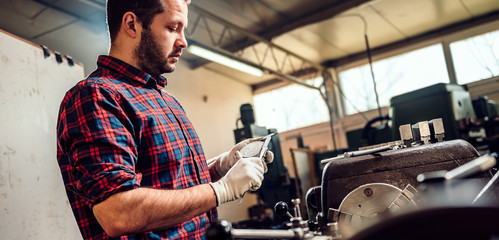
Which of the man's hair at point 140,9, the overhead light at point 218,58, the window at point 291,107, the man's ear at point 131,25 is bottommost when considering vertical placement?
the man's ear at point 131,25

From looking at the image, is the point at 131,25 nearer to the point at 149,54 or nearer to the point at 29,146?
the point at 149,54

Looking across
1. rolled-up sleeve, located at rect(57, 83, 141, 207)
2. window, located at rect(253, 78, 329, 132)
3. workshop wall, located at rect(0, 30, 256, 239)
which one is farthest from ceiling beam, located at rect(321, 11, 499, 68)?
rolled-up sleeve, located at rect(57, 83, 141, 207)

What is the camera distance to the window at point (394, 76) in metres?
7.58

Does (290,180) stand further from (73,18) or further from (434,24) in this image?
(434,24)

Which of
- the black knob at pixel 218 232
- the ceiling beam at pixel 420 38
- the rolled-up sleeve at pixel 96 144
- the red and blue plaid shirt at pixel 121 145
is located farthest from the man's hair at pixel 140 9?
the ceiling beam at pixel 420 38

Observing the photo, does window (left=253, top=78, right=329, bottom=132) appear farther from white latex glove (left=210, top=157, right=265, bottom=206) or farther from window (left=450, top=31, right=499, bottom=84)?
white latex glove (left=210, top=157, right=265, bottom=206)

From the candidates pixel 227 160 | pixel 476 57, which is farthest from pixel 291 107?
pixel 227 160

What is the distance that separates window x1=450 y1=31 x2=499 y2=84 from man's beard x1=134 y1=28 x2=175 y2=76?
7.38 m

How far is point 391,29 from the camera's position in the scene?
718cm

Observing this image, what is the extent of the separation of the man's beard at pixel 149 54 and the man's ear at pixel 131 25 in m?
0.02

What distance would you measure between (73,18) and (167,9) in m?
4.84

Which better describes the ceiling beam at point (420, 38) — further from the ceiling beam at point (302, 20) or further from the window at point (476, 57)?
the ceiling beam at point (302, 20)

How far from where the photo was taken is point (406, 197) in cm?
98

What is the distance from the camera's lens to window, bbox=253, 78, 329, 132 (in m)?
8.83
